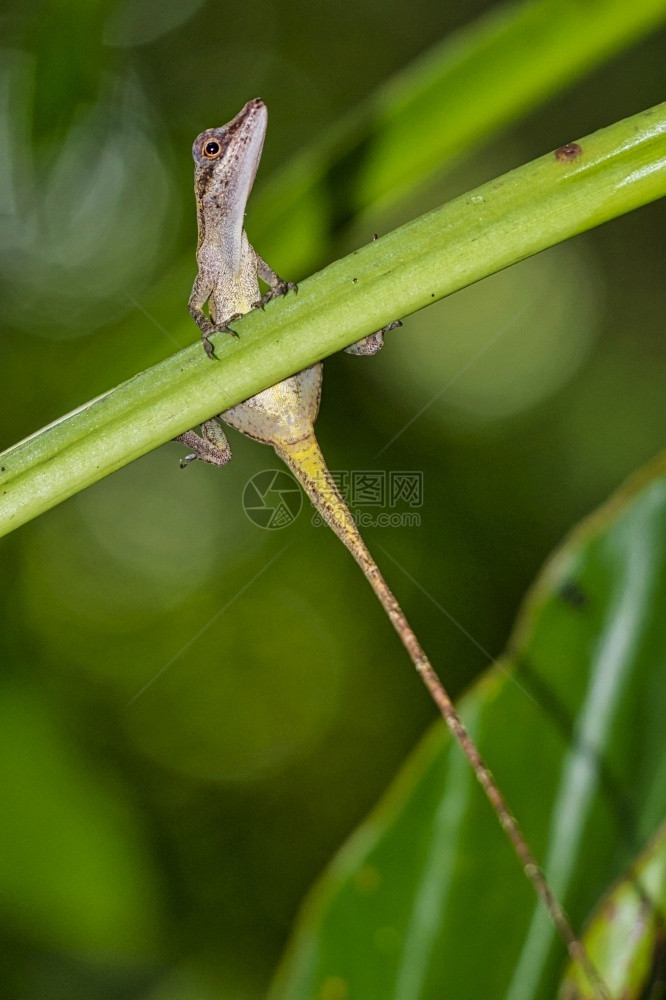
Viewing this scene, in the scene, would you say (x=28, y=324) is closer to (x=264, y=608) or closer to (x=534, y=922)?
(x=264, y=608)

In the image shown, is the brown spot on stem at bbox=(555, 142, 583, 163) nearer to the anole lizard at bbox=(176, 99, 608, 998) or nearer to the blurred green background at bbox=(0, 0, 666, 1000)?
the anole lizard at bbox=(176, 99, 608, 998)

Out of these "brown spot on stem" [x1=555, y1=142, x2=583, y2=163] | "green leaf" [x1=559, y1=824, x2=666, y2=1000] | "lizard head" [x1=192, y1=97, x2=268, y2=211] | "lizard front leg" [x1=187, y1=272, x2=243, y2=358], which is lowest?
"green leaf" [x1=559, y1=824, x2=666, y2=1000]

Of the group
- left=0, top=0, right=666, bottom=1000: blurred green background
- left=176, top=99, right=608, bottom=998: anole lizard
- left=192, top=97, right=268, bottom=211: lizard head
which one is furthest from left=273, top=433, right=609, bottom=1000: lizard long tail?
left=0, top=0, right=666, bottom=1000: blurred green background

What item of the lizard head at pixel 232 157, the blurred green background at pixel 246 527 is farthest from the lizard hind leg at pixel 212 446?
the blurred green background at pixel 246 527

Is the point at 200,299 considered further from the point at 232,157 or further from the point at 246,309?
the point at 232,157

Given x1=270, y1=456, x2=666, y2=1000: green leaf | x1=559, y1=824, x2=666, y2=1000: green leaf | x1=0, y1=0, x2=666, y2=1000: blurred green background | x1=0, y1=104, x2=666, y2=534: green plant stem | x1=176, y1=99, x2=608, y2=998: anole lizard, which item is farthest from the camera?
x1=0, y1=0, x2=666, y2=1000: blurred green background

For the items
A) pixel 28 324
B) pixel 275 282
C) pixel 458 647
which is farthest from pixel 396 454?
pixel 275 282

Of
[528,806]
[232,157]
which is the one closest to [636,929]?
[528,806]
